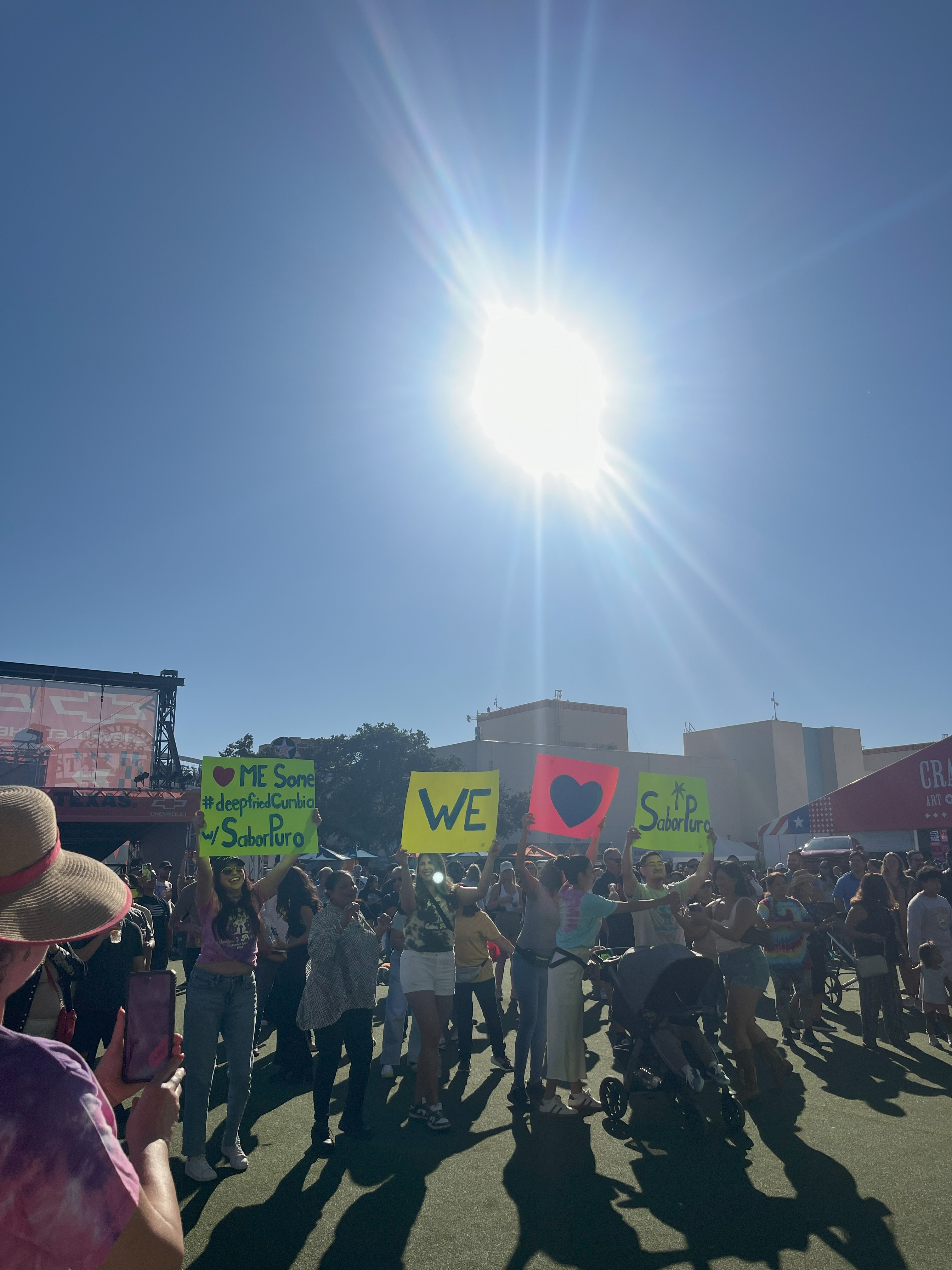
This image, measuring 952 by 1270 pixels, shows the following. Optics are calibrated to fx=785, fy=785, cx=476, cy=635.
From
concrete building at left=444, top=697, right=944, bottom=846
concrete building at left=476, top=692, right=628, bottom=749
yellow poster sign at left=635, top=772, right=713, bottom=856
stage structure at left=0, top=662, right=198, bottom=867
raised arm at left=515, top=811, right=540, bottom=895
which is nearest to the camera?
raised arm at left=515, top=811, right=540, bottom=895

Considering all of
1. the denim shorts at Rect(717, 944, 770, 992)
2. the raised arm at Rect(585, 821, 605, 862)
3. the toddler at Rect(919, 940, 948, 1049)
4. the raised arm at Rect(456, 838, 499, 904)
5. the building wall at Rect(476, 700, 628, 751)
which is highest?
the building wall at Rect(476, 700, 628, 751)

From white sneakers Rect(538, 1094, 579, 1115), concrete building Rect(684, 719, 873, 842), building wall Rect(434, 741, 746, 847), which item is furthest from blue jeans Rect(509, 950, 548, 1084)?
concrete building Rect(684, 719, 873, 842)

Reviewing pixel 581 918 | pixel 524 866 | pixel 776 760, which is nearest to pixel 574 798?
pixel 524 866

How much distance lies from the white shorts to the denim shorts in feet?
7.87

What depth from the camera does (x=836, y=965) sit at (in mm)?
12984

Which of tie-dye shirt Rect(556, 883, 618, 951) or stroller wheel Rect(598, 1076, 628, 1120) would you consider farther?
tie-dye shirt Rect(556, 883, 618, 951)

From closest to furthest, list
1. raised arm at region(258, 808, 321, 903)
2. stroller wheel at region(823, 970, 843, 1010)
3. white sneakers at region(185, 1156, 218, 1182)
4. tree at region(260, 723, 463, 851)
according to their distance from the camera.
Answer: white sneakers at region(185, 1156, 218, 1182)
raised arm at region(258, 808, 321, 903)
stroller wheel at region(823, 970, 843, 1010)
tree at region(260, 723, 463, 851)

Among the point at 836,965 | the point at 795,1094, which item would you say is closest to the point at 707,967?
the point at 795,1094

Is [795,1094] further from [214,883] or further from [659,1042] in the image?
[214,883]

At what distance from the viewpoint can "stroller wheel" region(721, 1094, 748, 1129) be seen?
5672mm

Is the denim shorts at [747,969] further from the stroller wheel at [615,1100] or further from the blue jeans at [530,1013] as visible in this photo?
the blue jeans at [530,1013]

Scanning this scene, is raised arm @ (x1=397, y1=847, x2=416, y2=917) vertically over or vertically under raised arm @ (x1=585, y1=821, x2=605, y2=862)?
under

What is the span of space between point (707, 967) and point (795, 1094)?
5.66ft

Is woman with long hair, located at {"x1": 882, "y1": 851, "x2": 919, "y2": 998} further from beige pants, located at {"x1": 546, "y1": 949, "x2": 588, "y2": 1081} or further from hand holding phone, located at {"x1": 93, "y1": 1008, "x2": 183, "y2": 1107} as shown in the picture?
hand holding phone, located at {"x1": 93, "y1": 1008, "x2": 183, "y2": 1107}
